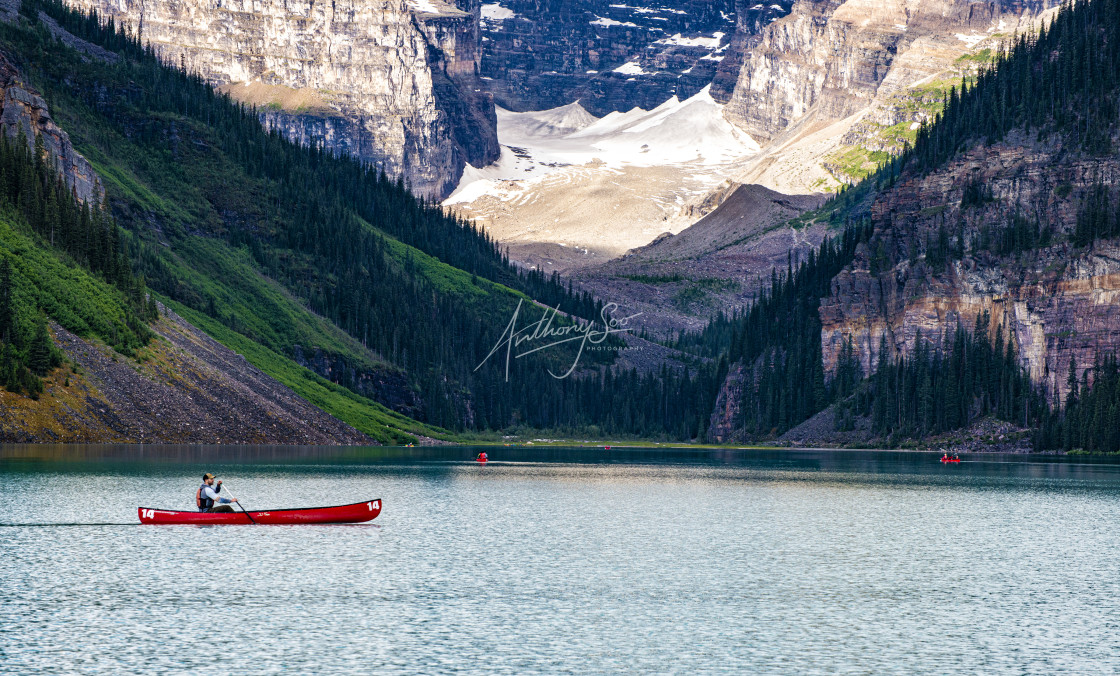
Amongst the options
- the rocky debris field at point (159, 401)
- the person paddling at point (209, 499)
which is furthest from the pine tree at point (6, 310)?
the person paddling at point (209, 499)

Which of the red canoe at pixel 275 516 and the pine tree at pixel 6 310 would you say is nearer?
the red canoe at pixel 275 516

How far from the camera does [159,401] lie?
165125 mm

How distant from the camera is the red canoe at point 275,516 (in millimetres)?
80925

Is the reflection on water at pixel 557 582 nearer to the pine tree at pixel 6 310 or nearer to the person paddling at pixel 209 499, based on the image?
the person paddling at pixel 209 499

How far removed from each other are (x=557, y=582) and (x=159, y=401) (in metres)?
113

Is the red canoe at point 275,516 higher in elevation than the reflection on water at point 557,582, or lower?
higher

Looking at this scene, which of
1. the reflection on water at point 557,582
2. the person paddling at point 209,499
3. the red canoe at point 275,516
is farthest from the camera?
the person paddling at point 209,499

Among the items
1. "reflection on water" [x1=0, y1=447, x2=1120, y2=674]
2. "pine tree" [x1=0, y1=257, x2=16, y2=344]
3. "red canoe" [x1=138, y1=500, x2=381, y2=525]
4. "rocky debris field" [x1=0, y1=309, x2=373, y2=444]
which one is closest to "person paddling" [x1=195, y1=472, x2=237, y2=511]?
"red canoe" [x1=138, y1=500, x2=381, y2=525]

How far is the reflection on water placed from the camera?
49281 mm

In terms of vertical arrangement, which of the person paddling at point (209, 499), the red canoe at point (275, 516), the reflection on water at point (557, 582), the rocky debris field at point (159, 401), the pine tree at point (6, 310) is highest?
the pine tree at point (6, 310)

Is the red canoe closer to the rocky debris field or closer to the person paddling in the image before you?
the person paddling

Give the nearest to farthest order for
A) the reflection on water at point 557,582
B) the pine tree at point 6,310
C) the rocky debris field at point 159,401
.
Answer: the reflection on water at point 557,582 < the rocky debris field at point 159,401 < the pine tree at point 6,310

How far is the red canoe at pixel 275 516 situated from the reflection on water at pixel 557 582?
2.94 ft

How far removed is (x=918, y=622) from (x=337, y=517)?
41522mm
